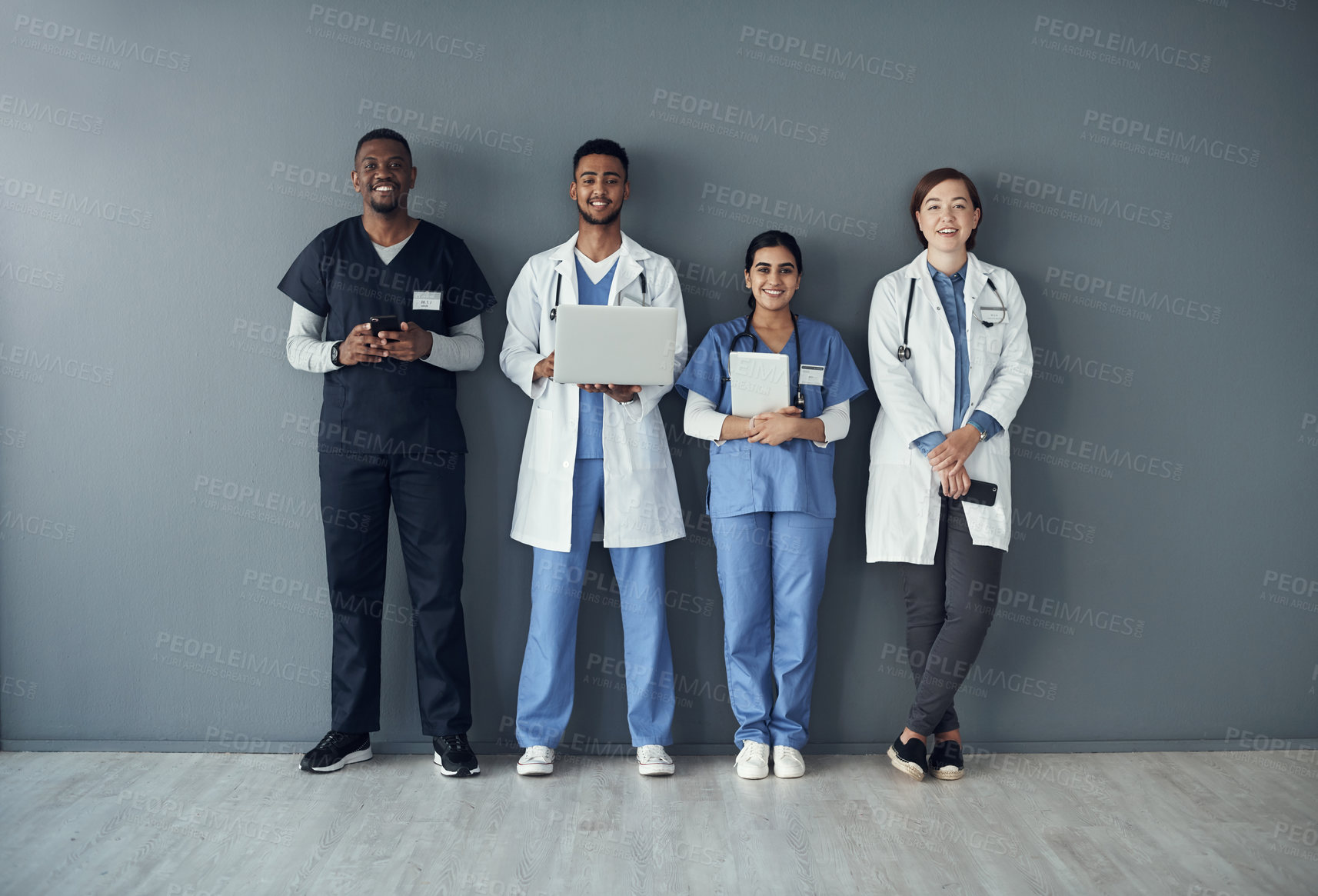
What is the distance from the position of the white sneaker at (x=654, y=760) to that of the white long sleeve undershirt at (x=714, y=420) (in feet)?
3.17

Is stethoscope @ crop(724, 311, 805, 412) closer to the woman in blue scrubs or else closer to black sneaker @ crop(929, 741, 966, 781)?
the woman in blue scrubs

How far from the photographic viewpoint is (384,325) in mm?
2436

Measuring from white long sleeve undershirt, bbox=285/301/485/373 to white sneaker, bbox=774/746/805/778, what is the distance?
4.98 feet

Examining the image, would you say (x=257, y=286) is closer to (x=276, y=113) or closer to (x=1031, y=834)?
(x=276, y=113)

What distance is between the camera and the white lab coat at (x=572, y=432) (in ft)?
8.46

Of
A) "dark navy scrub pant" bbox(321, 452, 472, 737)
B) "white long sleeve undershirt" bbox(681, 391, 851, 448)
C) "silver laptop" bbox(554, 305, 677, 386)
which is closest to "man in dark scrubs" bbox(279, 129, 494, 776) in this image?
"dark navy scrub pant" bbox(321, 452, 472, 737)

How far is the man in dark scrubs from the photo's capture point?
256cm

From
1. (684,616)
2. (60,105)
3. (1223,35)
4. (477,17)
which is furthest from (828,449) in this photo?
(60,105)

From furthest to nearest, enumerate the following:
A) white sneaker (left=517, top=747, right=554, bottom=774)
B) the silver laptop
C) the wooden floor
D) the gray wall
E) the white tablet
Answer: the gray wall → white sneaker (left=517, top=747, right=554, bottom=774) → the white tablet → the silver laptop → the wooden floor

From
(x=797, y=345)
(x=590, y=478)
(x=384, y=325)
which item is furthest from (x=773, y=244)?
(x=384, y=325)

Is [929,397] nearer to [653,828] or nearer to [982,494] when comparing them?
[982,494]

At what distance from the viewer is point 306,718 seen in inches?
110

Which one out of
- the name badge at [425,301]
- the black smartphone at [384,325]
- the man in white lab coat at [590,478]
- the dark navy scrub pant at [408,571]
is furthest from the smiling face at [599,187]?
the dark navy scrub pant at [408,571]

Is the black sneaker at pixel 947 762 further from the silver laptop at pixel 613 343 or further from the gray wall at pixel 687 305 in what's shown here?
the silver laptop at pixel 613 343
